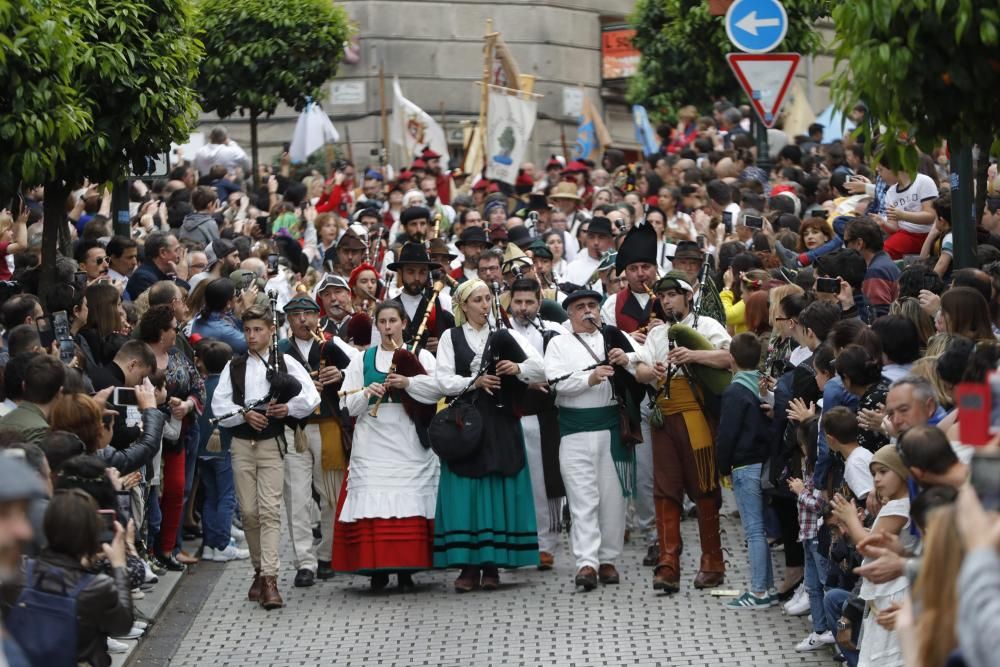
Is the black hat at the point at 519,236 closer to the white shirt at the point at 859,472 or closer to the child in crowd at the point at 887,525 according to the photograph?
the white shirt at the point at 859,472

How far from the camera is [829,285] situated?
12.6 m

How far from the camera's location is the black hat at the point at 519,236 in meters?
18.2

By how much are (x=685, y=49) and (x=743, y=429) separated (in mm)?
15609

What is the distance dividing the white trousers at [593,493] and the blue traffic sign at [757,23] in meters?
4.87

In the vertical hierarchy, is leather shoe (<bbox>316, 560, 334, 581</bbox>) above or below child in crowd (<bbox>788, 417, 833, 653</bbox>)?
below

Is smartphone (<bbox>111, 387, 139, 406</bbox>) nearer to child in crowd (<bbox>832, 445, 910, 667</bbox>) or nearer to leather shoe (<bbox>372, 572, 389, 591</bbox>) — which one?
leather shoe (<bbox>372, 572, 389, 591</bbox>)

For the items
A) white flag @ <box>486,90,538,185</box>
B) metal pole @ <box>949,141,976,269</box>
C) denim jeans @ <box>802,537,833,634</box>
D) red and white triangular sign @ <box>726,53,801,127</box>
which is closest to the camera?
metal pole @ <box>949,141,976,269</box>

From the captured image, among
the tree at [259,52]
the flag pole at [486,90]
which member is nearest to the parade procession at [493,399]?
the tree at [259,52]

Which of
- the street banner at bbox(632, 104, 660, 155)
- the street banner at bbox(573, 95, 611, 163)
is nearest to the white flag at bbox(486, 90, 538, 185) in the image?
the street banner at bbox(632, 104, 660, 155)

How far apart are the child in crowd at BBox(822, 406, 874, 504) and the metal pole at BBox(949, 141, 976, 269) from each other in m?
1.39

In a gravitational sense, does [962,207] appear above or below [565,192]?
above

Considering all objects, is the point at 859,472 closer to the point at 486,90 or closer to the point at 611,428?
the point at 611,428

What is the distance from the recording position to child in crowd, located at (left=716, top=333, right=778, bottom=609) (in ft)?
39.8

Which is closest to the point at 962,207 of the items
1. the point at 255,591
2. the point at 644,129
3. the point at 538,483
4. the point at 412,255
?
the point at 538,483
